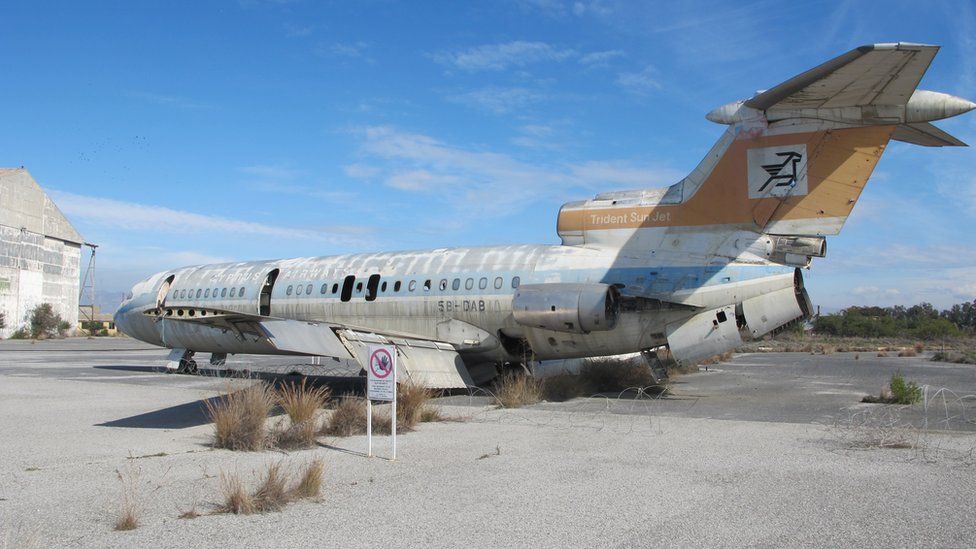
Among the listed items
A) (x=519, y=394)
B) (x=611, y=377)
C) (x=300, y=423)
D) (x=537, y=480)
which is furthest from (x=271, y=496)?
(x=611, y=377)

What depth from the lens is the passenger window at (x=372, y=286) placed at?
59.9 ft

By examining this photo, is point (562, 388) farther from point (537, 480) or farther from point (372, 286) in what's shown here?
point (537, 480)

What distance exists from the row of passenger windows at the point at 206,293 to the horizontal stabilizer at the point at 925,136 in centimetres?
1718

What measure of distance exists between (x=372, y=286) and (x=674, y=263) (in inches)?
316

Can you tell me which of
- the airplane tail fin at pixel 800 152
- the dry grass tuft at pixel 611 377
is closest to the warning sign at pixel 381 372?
the airplane tail fin at pixel 800 152

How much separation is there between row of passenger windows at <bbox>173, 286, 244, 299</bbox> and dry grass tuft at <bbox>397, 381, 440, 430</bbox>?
1039 cm

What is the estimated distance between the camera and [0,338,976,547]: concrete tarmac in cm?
549

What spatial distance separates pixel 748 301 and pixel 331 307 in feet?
35.1

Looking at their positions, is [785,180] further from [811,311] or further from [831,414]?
[831,414]

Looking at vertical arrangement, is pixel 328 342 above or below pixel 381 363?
above

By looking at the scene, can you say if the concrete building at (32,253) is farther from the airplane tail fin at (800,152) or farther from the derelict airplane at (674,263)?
the airplane tail fin at (800,152)

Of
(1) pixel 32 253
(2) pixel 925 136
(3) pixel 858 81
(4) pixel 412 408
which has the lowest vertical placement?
(4) pixel 412 408

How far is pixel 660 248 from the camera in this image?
14.6 m

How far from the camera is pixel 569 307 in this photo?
47.2 ft
